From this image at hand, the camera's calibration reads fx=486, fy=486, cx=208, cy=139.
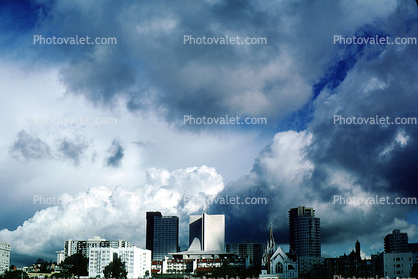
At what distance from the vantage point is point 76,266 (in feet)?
601

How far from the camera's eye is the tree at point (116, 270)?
148 metres

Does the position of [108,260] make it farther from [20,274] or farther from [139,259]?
[20,274]

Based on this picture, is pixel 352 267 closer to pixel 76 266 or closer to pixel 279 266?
pixel 279 266

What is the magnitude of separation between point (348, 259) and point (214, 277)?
4252 cm

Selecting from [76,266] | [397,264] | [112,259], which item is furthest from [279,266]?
[76,266]

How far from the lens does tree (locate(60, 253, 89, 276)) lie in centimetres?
17788

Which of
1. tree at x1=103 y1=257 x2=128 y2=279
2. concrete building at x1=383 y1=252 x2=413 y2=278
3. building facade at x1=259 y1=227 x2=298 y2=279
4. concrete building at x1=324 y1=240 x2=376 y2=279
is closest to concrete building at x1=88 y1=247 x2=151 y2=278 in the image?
tree at x1=103 y1=257 x2=128 y2=279

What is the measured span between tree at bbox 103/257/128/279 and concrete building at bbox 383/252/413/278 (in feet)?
251

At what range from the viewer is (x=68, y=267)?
187500 mm

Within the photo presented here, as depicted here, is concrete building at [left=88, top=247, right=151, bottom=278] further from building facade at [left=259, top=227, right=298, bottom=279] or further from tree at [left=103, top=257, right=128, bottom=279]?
building facade at [left=259, top=227, right=298, bottom=279]

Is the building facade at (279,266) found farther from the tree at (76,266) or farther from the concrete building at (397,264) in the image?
the tree at (76,266)

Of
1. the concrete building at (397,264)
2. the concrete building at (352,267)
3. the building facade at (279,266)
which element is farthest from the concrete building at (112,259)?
the concrete building at (397,264)

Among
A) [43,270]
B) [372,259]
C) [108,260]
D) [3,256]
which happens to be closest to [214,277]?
[108,260]

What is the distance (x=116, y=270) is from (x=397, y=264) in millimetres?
81342
